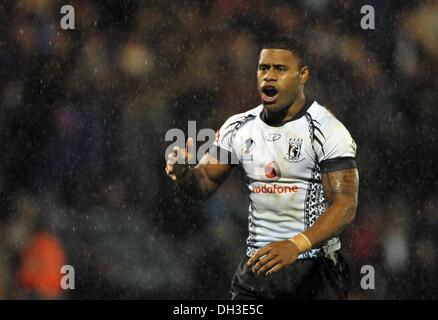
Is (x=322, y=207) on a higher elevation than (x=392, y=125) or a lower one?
lower

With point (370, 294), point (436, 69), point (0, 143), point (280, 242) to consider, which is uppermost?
point (436, 69)

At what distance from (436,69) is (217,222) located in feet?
7.04

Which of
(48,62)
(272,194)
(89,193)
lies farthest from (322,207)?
(48,62)

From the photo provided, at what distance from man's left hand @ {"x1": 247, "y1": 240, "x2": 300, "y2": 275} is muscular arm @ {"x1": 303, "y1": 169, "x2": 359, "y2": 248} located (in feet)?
0.67

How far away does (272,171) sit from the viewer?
5039 millimetres

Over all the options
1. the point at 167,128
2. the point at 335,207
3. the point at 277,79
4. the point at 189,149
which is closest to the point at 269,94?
the point at 277,79

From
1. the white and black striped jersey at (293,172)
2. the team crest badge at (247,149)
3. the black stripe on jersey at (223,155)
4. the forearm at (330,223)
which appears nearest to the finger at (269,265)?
the forearm at (330,223)

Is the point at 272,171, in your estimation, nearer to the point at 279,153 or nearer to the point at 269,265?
the point at 279,153

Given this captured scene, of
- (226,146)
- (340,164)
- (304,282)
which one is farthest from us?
(226,146)

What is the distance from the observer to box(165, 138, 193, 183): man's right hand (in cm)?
474

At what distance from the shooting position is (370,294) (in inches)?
286

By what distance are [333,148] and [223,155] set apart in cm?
69

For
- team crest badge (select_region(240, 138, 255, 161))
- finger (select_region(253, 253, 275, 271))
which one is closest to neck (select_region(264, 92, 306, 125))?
team crest badge (select_region(240, 138, 255, 161))
